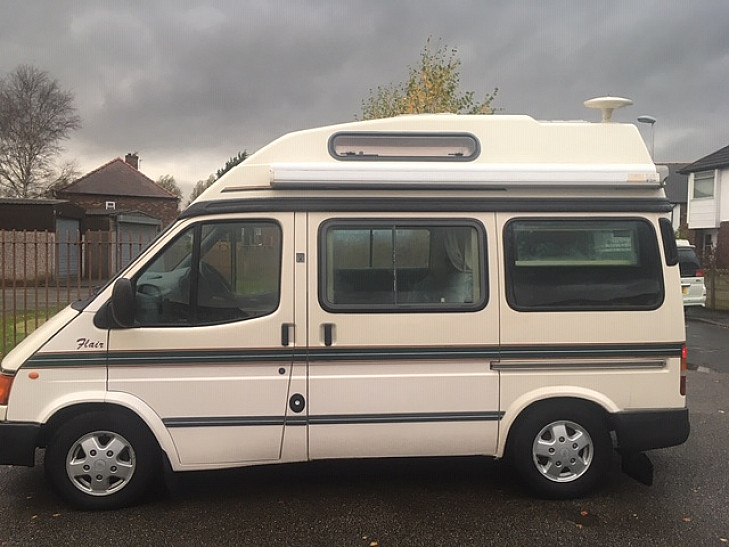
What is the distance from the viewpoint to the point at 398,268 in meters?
4.14

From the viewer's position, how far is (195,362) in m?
3.98

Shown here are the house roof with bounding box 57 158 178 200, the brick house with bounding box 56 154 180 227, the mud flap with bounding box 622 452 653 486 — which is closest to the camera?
the mud flap with bounding box 622 452 653 486

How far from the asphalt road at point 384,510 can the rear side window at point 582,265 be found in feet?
4.54

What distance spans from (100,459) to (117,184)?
36.0 meters

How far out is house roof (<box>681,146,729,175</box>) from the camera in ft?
97.9

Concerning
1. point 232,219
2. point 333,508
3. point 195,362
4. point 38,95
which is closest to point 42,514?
point 195,362

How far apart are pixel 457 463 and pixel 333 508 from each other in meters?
1.35

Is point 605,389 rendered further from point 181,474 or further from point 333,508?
point 181,474

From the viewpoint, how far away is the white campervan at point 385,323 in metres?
3.96

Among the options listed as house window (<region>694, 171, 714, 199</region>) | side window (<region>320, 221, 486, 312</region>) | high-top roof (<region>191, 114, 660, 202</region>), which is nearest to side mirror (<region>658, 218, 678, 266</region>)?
high-top roof (<region>191, 114, 660, 202</region>)

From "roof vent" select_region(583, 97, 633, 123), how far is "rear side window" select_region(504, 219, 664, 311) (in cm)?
85

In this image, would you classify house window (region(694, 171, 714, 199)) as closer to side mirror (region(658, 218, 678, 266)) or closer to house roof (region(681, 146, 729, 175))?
house roof (region(681, 146, 729, 175))

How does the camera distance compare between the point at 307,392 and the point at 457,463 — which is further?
the point at 457,463

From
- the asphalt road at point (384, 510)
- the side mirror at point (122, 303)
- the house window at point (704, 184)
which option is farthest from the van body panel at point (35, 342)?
the house window at point (704, 184)
